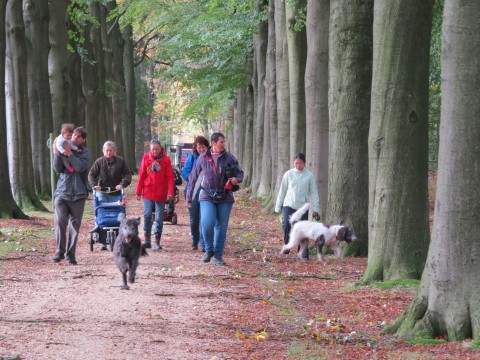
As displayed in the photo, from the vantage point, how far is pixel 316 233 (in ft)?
46.9

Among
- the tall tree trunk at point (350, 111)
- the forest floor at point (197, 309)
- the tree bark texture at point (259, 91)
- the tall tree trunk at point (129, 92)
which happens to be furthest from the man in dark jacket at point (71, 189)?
the tall tree trunk at point (129, 92)

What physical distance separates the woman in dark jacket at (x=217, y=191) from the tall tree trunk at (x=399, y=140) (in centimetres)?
257

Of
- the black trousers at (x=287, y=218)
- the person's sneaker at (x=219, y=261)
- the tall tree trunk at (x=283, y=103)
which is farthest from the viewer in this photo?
the tall tree trunk at (x=283, y=103)

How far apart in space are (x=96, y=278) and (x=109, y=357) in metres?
4.77

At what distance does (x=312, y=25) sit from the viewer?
714 inches

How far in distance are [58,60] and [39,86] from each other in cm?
260

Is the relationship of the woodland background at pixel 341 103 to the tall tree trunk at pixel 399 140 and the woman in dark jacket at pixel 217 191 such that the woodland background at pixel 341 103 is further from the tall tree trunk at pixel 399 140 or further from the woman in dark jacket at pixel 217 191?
the woman in dark jacket at pixel 217 191

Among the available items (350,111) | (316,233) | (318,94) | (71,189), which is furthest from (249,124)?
(71,189)

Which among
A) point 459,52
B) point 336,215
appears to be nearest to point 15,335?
point 459,52

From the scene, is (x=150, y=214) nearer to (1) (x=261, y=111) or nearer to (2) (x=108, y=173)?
(2) (x=108, y=173)

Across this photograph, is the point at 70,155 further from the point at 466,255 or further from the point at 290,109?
the point at 290,109

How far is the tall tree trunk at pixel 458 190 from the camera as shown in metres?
7.67

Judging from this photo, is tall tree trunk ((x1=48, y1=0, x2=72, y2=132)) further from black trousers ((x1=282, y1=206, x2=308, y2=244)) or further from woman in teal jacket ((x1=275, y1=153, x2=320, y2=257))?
woman in teal jacket ((x1=275, y1=153, x2=320, y2=257))

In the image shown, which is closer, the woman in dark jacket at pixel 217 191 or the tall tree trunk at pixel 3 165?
the woman in dark jacket at pixel 217 191
